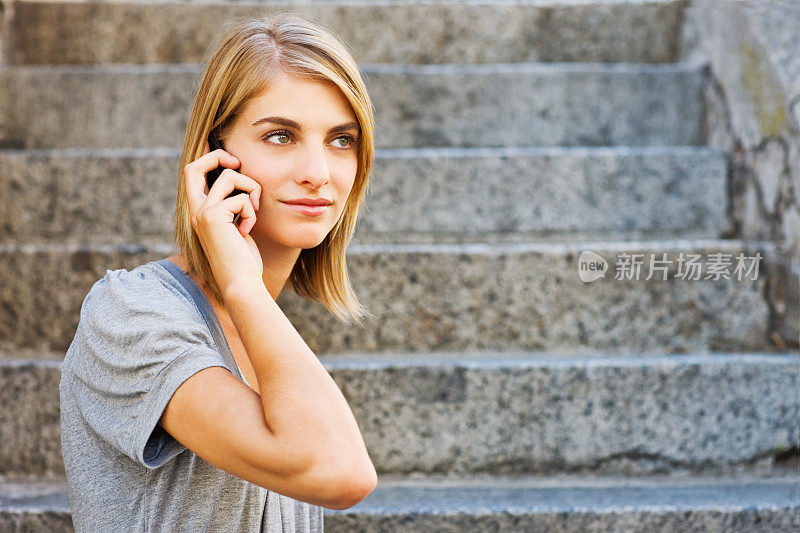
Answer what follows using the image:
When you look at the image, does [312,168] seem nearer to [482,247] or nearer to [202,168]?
[202,168]

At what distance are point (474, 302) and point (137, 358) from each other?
126cm

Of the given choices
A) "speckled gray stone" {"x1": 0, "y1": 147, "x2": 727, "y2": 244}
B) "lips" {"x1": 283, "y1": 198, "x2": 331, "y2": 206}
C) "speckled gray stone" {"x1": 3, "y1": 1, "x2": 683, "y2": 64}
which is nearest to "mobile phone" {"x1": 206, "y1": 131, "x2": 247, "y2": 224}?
"lips" {"x1": 283, "y1": 198, "x2": 331, "y2": 206}

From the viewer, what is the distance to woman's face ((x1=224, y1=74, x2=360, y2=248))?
1178mm

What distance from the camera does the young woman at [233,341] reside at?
0.93 m

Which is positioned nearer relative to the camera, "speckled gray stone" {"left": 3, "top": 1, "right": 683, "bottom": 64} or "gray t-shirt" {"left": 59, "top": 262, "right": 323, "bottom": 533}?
"gray t-shirt" {"left": 59, "top": 262, "right": 323, "bottom": 533}

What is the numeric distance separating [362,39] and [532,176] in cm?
107

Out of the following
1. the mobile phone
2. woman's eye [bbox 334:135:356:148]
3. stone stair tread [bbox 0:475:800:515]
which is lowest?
stone stair tread [bbox 0:475:800:515]

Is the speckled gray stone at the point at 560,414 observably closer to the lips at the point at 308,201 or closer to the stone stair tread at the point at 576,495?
the stone stair tread at the point at 576,495

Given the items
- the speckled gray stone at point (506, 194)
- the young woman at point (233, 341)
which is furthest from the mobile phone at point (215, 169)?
the speckled gray stone at point (506, 194)

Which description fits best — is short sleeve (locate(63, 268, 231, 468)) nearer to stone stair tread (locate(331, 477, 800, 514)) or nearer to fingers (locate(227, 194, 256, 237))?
fingers (locate(227, 194, 256, 237))

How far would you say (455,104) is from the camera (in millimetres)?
2758

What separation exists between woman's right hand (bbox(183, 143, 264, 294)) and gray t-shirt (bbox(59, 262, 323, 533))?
87mm

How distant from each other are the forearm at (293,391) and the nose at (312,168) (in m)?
0.24

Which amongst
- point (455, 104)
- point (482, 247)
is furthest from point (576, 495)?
point (455, 104)
